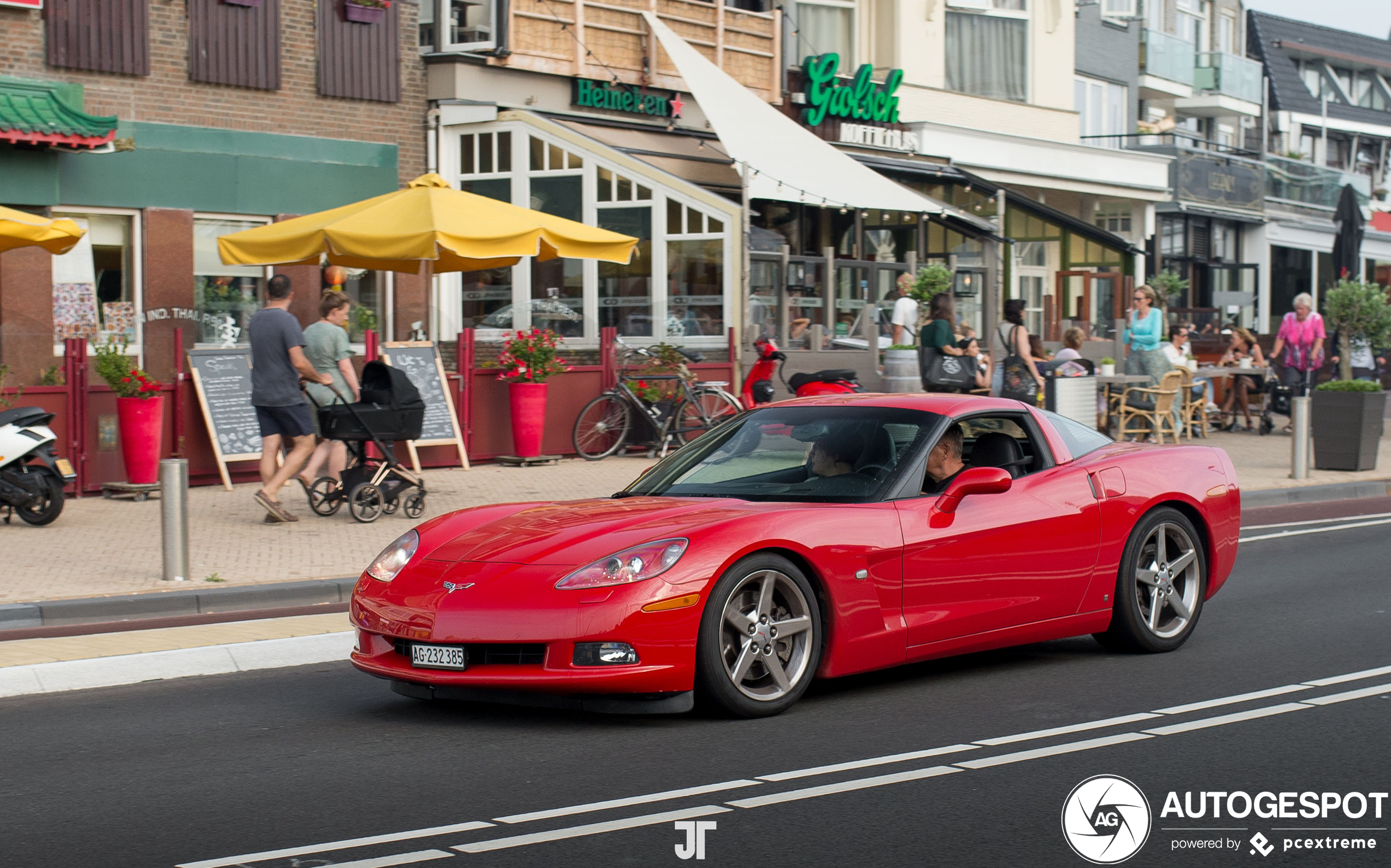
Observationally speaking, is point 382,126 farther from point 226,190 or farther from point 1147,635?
point 1147,635

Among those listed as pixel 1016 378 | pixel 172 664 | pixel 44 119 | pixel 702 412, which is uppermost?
pixel 44 119

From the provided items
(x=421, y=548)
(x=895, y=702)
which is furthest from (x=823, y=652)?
(x=421, y=548)

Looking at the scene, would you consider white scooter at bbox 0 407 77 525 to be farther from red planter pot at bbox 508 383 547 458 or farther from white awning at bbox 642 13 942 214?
white awning at bbox 642 13 942 214

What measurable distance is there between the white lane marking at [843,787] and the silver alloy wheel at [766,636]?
0.89 meters

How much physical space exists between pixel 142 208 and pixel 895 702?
13.3 metres

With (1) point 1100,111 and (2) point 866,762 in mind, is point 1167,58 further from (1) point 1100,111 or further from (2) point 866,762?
(2) point 866,762

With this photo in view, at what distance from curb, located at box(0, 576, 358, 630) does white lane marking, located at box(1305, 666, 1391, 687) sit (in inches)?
230

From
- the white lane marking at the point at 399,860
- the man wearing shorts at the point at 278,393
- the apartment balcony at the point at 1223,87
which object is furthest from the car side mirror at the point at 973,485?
the apartment balcony at the point at 1223,87

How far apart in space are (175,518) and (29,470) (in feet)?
11.1

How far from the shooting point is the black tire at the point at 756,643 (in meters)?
6.15

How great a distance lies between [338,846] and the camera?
4.79 m

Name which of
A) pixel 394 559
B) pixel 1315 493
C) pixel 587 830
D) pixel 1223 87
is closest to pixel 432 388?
pixel 1315 493

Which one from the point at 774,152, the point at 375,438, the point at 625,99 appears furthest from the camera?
the point at 625,99

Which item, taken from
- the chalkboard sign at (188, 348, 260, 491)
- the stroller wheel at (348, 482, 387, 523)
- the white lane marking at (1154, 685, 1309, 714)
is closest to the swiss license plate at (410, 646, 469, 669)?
the white lane marking at (1154, 685, 1309, 714)
